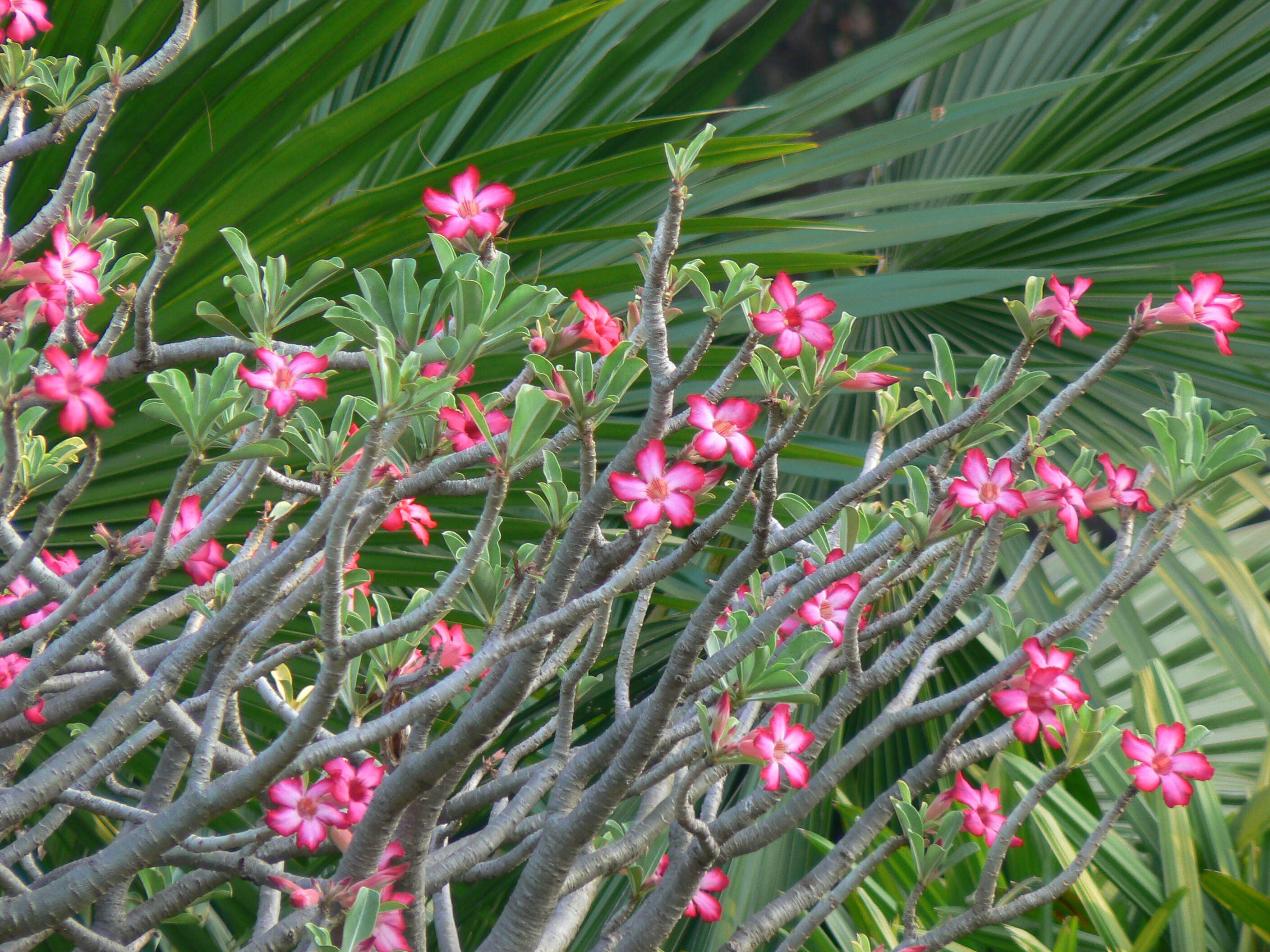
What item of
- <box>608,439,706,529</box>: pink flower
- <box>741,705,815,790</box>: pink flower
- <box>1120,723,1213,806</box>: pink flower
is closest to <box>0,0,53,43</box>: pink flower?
<box>608,439,706,529</box>: pink flower

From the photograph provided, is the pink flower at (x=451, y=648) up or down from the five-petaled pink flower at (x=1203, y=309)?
down

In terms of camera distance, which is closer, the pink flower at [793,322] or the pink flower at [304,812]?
the pink flower at [793,322]

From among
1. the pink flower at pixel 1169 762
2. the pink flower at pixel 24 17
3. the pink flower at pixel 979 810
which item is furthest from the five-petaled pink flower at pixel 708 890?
the pink flower at pixel 24 17

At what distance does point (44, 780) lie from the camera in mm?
534

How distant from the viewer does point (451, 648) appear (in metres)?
0.68

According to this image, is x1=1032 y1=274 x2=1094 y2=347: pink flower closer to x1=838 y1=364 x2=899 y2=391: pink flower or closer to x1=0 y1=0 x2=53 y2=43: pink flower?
x1=838 y1=364 x2=899 y2=391: pink flower

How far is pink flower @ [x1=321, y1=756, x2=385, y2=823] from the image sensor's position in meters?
0.62

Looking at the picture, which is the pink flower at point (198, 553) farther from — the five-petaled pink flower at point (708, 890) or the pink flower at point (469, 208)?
the five-petaled pink flower at point (708, 890)

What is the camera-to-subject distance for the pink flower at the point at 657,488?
0.46 m

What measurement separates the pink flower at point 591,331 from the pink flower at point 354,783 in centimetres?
30

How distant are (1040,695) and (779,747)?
17 centimetres

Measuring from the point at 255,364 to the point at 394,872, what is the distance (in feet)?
1.27

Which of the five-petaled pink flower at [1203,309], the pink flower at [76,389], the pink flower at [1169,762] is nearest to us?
the pink flower at [76,389]

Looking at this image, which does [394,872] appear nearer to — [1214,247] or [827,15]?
[1214,247]
